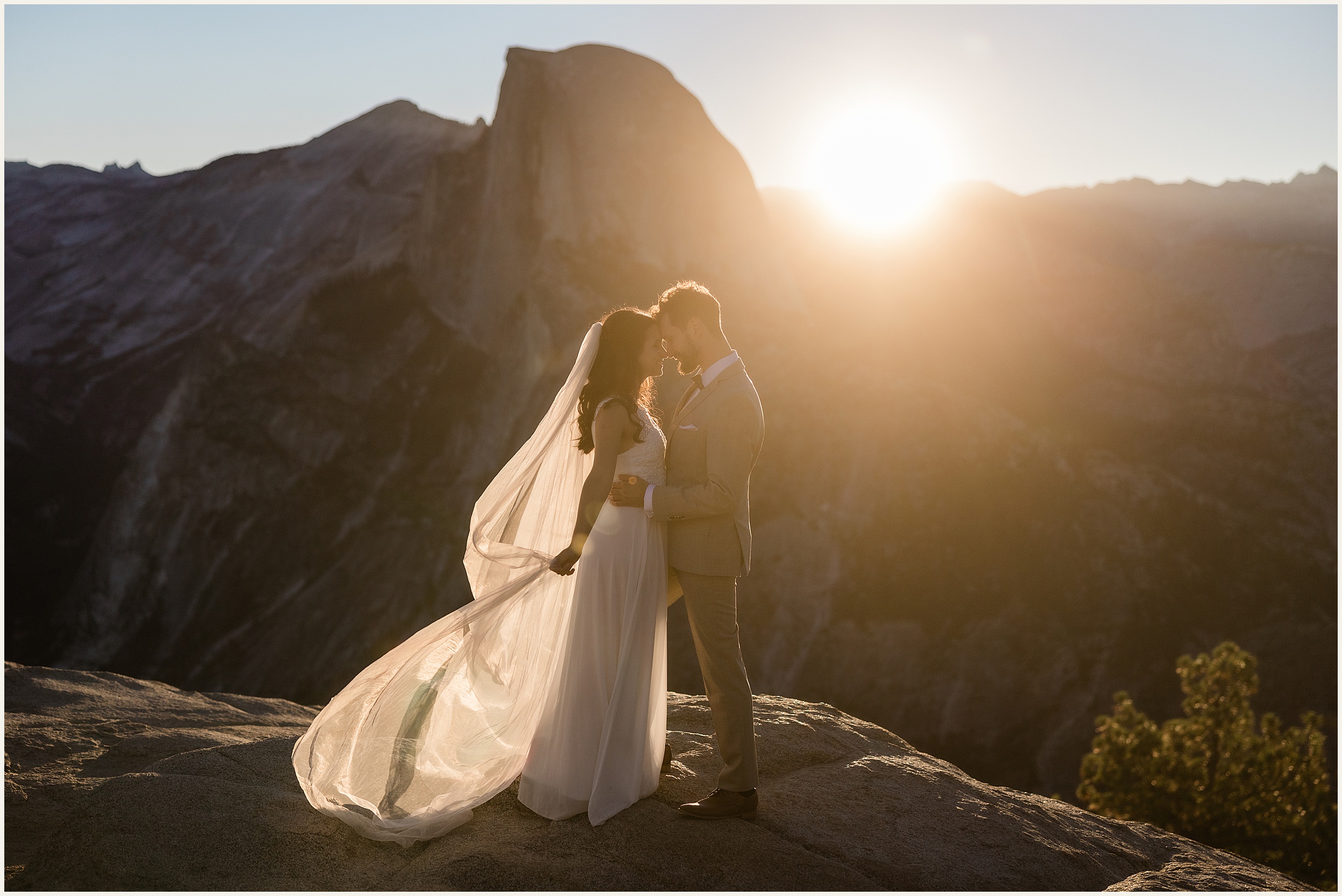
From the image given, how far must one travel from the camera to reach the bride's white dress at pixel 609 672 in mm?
4113

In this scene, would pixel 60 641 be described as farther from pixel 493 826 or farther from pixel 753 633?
pixel 493 826

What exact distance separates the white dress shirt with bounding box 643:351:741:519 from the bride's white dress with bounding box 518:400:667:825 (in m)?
0.11

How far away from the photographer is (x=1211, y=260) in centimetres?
3697

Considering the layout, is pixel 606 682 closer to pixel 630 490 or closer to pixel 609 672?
pixel 609 672

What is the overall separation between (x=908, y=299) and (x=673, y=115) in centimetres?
1095

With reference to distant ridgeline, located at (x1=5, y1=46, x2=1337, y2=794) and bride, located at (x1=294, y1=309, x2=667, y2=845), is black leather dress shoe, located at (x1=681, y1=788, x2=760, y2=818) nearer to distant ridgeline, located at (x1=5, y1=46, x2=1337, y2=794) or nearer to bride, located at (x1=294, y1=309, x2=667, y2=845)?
bride, located at (x1=294, y1=309, x2=667, y2=845)

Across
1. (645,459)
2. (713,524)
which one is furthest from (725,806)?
(645,459)

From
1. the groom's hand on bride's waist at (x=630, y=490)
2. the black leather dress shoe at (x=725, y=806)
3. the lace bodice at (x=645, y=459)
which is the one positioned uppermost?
the lace bodice at (x=645, y=459)

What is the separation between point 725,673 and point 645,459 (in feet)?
3.66

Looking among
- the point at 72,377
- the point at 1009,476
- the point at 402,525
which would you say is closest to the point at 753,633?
the point at 1009,476

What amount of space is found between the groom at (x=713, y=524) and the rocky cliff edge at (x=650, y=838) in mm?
270

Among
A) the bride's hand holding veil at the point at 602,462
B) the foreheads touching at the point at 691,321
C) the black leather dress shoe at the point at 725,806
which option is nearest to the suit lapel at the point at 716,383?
the foreheads touching at the point at 691,321

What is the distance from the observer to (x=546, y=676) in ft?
14.2

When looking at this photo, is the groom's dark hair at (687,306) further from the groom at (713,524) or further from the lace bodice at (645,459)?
the lace bodice at (645,459)
